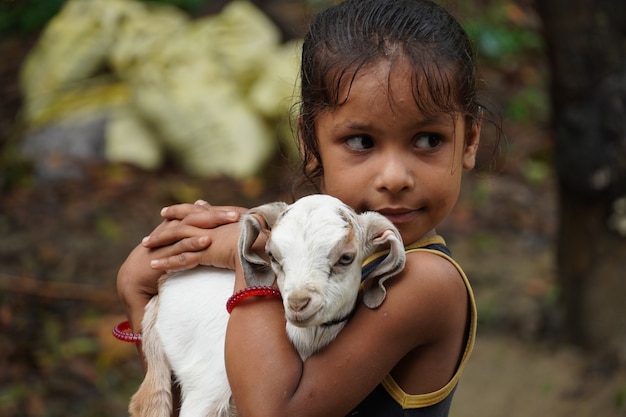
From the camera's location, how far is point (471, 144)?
2404 millimetres

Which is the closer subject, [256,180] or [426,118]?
[426,118]

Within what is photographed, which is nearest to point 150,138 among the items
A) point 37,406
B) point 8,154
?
point 8,154

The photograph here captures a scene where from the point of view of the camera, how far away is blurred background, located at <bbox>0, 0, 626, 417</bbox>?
4.79m

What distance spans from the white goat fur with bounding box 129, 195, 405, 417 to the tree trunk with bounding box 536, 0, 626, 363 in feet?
9.65

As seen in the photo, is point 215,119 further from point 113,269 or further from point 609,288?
point 609,288

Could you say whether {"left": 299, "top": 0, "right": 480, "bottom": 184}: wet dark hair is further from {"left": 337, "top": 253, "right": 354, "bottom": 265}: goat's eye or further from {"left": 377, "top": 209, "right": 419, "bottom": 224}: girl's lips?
{"left": 337, "top": 253, "right": 354, "bottom": 265}: goat's eye

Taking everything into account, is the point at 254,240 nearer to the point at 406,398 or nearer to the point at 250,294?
the point at 250,294

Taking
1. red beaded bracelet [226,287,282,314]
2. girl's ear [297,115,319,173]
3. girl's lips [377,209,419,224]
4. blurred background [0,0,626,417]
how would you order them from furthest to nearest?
blurred background [0,0,626,417]
girl's ear [297,115,319,173]
girl's lips [377,209,419,224]
red beaded bracelet [226,287,282,314]

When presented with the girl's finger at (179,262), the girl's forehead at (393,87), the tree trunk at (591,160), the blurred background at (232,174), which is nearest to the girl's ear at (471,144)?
the girl's forehead at (393,87)

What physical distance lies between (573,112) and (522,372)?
1.50 metres

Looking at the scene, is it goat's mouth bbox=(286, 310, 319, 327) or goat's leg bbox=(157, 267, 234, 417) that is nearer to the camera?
goat's mouth bbox=(286, 310, 319, 327)

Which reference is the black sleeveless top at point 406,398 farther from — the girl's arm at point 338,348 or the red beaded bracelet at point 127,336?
the red beaded bracelet at point 127,336

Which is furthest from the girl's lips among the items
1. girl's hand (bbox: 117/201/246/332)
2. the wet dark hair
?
girl's hand (bbox: 117/201/246/332)

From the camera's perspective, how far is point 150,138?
729 cm
